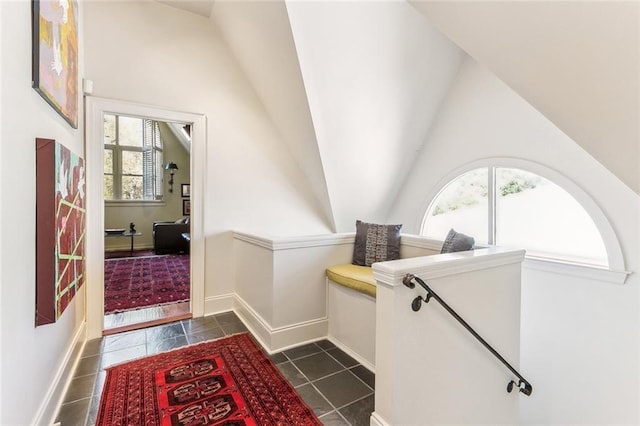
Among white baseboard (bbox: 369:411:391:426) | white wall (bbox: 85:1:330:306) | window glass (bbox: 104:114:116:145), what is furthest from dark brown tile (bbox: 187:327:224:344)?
window glass (bbox: 104:114:116:145)

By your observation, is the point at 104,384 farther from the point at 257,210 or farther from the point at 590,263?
the point at 590,263

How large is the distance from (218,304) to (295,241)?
1.41m

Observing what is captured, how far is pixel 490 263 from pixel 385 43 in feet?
6.64

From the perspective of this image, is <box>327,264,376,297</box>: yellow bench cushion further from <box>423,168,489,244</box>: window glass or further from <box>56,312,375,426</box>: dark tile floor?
<box>423,168,489,244</box>: window glass

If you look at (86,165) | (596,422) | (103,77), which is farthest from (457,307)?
(103,77)

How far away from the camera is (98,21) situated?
8.65 ft

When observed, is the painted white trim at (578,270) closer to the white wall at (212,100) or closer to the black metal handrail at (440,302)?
the black metal handrail at (440,302)

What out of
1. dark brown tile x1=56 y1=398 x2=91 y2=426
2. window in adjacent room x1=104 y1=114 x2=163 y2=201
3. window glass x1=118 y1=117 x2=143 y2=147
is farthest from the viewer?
window glass x1=118 y1=117 x2=143 y2=147

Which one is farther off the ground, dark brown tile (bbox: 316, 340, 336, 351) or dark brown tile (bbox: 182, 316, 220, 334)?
dark brown tile (bbox: 182, 316, 220, 334)

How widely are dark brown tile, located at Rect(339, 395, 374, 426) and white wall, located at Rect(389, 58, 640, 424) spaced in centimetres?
189

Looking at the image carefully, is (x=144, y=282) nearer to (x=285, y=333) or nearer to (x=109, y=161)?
(x=285, y=333)

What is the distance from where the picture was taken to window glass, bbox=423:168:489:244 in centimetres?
325

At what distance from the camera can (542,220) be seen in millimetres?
2771

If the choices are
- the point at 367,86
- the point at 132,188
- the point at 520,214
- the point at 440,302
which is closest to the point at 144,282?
the point at 132,188
